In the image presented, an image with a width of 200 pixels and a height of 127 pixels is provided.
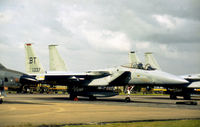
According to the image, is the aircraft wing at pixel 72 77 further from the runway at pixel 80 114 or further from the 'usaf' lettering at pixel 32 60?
the runway at pixel 80 114

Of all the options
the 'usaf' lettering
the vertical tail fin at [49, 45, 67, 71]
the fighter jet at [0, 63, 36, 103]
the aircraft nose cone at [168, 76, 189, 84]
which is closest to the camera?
the fighter jet at [0, 63, 36, 103]

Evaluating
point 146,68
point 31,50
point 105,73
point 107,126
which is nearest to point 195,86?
point 146,68

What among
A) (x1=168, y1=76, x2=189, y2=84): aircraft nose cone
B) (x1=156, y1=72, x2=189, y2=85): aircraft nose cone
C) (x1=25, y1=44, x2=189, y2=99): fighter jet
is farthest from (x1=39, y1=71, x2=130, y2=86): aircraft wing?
(x1=168, y1=76, x2=189, y2=84): aircraft nose cone

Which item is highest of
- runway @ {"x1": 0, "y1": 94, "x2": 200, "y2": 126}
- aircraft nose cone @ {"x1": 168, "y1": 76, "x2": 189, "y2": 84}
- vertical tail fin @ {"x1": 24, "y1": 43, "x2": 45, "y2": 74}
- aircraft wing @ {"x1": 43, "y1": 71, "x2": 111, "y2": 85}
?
vertical tail fin @ {"x1": 24, "y1": 43, "x2": 45, "y2": 74}

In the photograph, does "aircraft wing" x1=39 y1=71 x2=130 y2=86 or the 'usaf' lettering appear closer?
"aircraft wing" x1=39 y1=71 x2=130 y2=86

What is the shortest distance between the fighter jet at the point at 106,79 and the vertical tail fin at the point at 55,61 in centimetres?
626

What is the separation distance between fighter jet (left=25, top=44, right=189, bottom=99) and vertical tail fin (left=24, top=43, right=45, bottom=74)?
6.53 metres

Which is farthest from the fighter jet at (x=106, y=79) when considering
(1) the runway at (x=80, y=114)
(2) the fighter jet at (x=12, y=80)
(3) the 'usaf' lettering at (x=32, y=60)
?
(2) the fighter jet at (x=12, y=80)

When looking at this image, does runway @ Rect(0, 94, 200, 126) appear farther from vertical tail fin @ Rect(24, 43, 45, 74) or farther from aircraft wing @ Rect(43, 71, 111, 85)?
vertical tail fin @ Rect(24, 43, 45, 74)

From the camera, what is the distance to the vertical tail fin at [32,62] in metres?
32.4

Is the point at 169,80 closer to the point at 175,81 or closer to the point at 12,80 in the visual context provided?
the point at 175,81

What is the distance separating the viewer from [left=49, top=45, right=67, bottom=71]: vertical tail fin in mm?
32609

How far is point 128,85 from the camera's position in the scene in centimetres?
2409

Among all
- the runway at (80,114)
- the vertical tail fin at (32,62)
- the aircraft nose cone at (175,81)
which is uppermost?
the vertical tail fin at (32,62)
